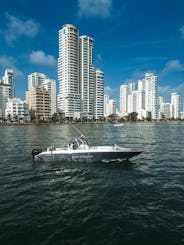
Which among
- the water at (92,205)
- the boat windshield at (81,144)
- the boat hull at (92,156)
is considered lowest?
the water at (92,205)

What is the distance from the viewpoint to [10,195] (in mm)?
14320

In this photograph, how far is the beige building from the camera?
619 feet

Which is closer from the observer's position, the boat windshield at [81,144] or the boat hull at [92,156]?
the boat hull at [92,156]

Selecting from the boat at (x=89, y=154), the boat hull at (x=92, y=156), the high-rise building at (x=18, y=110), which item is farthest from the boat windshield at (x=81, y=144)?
the high-rise building at (x=18, y=110)

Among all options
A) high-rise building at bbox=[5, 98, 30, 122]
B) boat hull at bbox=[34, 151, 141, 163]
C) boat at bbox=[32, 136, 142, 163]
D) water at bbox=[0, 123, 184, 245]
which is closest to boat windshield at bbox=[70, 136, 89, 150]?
boat at bbox=[32, 136, 142, 163]

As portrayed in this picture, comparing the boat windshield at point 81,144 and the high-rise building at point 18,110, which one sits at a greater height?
the high-rise building at point 18,110

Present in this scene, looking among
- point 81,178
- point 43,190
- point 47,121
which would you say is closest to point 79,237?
point 43,190

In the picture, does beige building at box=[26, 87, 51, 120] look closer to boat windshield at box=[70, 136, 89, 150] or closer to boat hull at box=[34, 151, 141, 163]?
boat windshield at box=[70, 136, 89, 150]

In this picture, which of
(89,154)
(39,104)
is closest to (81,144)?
(89,154)

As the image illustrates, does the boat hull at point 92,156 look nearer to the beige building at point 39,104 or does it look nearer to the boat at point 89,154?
the boat at point 89,154

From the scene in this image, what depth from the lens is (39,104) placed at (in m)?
190

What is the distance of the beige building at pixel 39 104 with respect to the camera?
18875 cm

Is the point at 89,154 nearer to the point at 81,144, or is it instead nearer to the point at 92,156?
the point at 92,156

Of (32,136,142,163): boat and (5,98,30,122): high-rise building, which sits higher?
(5,98,30,122): high-rise building
